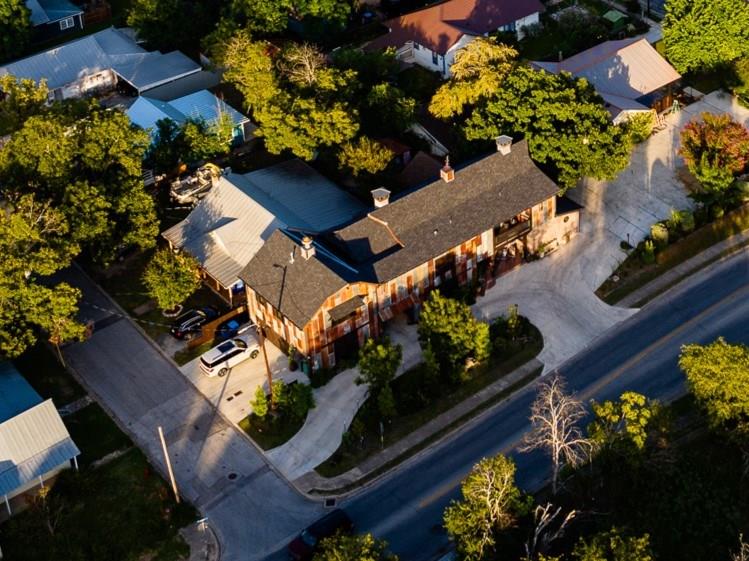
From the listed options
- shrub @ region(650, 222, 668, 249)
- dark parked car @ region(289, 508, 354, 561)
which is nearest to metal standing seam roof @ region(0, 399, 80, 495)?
dark parked car @ region(289, 508, 354, 561)

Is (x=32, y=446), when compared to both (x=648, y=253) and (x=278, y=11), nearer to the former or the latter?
(x=648, y=253)

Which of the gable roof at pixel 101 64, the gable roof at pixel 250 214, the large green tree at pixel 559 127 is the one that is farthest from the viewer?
the gable roof at pixel 101 64

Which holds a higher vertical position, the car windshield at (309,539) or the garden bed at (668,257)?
the car windshield at (309,539)

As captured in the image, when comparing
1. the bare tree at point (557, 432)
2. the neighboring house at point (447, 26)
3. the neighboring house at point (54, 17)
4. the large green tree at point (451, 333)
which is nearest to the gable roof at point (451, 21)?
the neighboring house at point (447, 26)

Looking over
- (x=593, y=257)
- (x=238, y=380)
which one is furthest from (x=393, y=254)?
(x=593, y=257)

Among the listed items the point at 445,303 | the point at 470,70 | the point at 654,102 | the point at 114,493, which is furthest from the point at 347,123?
the point at 114,493

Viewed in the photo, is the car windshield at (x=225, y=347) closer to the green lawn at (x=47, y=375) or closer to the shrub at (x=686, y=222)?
the green lawn at (x=47, y=375)
